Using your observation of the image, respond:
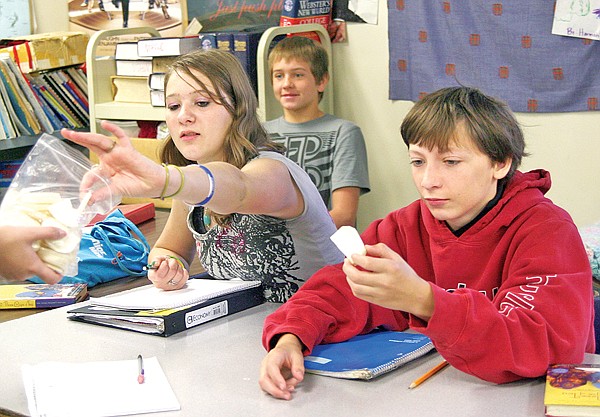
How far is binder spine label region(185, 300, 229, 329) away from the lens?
5.48ft

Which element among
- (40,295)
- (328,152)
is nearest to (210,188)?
(40,295)

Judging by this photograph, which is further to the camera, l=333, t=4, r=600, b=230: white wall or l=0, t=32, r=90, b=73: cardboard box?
l=0, t=32, r=90, b=73: cardboard box

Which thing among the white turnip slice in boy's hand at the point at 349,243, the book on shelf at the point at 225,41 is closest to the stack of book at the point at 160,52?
the book on shelf at the point at 225,41

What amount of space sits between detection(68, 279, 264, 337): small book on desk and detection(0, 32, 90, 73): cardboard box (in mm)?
2341

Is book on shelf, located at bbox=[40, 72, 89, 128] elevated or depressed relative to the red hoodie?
elevated

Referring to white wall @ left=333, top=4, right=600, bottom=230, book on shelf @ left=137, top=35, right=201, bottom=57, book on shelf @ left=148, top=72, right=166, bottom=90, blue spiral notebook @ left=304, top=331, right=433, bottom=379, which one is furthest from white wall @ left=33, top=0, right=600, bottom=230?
blue spiral notebook @ left=304, top=331, right=433, bottom=379

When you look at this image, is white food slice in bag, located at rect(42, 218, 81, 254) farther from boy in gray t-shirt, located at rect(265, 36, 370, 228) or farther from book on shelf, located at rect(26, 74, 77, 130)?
book on shelf, located at rect(26, 74, 77, 130)

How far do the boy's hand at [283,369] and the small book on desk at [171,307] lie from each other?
0.28 m

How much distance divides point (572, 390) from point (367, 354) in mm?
348

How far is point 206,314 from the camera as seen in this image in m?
1.70

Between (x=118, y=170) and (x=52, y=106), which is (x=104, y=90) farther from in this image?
(x=118, y=170)

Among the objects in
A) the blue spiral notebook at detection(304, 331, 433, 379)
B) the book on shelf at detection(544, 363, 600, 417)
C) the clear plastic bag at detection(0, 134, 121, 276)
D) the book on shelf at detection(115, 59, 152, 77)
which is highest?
the book on shelf at detection(115, 59, 152, 77)

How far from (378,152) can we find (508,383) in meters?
2.45

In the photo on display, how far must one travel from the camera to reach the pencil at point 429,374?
134cm
